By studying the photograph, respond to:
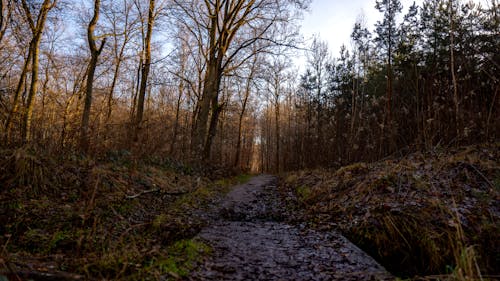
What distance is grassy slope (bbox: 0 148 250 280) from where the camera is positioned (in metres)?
3.00

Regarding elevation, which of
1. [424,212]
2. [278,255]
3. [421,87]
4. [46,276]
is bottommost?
[278,255]

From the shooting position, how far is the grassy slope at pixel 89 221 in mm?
3000

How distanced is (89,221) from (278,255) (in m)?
3.19

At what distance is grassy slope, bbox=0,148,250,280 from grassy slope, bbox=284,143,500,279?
2.64m

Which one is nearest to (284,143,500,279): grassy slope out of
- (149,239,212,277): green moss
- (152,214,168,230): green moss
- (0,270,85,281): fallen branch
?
(149,239,212,277): green moss

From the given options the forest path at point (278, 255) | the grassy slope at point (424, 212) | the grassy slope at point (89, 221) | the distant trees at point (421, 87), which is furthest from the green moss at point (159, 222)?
the distant trees at point (421, 87)

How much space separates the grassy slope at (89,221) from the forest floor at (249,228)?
0.06 ft

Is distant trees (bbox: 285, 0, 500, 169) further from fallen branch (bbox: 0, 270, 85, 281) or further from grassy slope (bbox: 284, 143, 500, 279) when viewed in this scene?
fallen branch (bbox: 0, 270, 85, 281)

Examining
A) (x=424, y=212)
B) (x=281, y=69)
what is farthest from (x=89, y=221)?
(x=281, y=69)

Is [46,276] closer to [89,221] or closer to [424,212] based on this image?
[89,221]

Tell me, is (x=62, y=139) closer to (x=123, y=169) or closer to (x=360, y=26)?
(x=123, y=169)

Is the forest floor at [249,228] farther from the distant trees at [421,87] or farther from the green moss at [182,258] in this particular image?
the distant trees at [421,87]

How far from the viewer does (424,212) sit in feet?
14.5

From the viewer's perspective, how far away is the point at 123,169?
7.67 m
